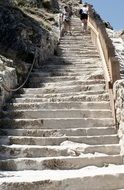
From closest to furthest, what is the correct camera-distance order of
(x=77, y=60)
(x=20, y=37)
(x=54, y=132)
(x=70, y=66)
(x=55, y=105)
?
(x=54, y=132) → (x=55, y=105) → (x=70, y=66) → (x=20, y=37) → (x=77, y=60)

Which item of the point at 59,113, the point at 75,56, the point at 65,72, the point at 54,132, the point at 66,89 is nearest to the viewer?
the point at 54,132

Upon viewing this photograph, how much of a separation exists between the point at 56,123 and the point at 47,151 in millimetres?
1192

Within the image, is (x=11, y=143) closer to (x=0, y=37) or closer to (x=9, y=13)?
(x=0, y=37)

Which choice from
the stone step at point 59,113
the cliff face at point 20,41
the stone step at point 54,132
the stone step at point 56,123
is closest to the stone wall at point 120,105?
the stone step at point 54,132

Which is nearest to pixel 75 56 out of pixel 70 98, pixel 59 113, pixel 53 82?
pixel 53 82

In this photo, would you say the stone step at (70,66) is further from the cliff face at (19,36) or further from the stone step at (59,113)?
the stone step at (59,113)

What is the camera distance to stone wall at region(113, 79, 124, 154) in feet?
25.3

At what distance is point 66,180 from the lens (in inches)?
241

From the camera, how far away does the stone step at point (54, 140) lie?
779cm

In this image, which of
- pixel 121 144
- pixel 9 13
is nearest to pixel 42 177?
pixel 121 144

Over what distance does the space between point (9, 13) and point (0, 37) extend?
141cm

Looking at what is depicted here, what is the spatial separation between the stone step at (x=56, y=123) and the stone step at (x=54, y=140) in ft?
1.90

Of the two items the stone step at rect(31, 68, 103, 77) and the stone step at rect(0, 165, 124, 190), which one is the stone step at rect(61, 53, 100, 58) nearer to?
the stone step at rect(31, 68, 103, 77)

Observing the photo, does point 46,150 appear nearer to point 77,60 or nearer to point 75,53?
point 77,60
